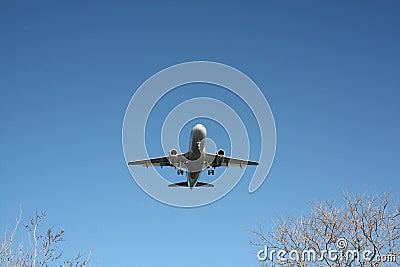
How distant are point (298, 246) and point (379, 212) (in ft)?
14.8

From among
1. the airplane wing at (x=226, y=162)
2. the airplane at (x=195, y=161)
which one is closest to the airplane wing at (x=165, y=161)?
the airplane at (x=195, y=161)

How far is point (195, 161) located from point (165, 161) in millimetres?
4045

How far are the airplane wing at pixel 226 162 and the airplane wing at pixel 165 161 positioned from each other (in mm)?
2244

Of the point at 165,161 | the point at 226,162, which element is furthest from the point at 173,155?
the point at 226,162

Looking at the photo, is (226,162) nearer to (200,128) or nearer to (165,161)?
(165,161)

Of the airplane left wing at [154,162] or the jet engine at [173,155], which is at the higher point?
the airplane left wing at [154,162]

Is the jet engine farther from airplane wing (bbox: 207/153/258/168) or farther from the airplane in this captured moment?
airplane wing (bbox: 207/153/258/168)

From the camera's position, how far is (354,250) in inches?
922

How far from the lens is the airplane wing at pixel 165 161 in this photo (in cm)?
3832

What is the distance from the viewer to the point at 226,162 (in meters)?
41.4

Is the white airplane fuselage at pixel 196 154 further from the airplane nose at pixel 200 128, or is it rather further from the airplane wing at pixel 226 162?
the airplane wing at pixel 226 162

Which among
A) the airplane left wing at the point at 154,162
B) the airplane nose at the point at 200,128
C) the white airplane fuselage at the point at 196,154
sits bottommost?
the white airplane fuselage at the point at 196,154

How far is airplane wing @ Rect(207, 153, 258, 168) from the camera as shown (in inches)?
1497

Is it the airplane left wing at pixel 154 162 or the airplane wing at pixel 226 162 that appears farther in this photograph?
the airplane left wing at pixel 154 162
